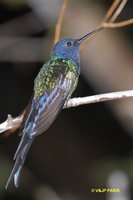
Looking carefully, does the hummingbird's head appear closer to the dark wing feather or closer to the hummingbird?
the hummingbird

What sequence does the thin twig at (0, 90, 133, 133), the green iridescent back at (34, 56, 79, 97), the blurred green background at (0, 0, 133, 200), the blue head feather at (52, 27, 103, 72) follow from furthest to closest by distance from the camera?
the blurred green background at (0, 0, 133, 200) < the blue head feather at (52, 27, 103, 72) < the green iridescent back at (34, 56, 79, 97) < the thin twig at (0, 90, 133, 133)

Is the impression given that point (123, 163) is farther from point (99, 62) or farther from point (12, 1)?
point (12, 1)

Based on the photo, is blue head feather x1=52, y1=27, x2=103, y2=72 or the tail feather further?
blue head feather x1=52, y1=27, x2=103, y2=72

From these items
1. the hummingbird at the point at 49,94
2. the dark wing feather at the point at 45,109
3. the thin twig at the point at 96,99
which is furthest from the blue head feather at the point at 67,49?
the thin twig at the point at 96,99

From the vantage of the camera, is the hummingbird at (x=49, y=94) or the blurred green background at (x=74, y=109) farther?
the blurred green background at (x=74, y=109)

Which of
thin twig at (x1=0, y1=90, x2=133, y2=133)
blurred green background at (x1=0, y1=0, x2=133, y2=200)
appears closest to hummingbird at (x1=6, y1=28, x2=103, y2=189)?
thin twig at (x1=0, y1=90, x2=133, y2=133)

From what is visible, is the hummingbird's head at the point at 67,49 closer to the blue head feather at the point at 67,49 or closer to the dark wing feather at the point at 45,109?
the blue head feather at the point at 67,49
